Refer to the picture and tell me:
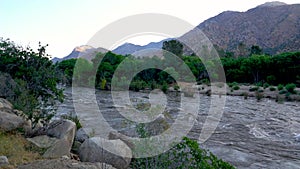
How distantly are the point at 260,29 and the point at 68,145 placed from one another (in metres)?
133

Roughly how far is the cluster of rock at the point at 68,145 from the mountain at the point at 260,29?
93897 mm

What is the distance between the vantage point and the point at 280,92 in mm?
37281

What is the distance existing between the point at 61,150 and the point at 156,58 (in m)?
49.5

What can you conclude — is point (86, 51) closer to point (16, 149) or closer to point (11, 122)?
point (11, 122)

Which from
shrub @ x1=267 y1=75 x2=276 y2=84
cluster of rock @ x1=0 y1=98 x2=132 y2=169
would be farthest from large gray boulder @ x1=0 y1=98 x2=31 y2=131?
shrub @ x1=267 y1=75 x2=276 y2=84

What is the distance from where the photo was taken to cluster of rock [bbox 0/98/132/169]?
8766mm

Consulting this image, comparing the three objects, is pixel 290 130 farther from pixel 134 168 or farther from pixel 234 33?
pixel 234 33

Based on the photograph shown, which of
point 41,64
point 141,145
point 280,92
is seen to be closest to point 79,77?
point 280,92

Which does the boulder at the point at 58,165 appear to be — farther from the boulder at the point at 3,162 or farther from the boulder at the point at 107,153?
the boulder at the point at 107,153

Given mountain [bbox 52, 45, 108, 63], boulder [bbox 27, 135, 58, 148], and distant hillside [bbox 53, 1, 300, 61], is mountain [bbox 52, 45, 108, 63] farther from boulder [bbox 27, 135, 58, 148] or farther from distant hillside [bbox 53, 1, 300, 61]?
distant hillside [bbox 53, 1, 300, 61]

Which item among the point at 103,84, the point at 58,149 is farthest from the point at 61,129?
the point at 103,84

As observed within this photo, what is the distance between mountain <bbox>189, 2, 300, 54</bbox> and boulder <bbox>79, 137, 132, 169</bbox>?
94.0 meters

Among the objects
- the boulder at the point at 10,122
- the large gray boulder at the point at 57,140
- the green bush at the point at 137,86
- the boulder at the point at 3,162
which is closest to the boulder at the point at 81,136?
the large gray boulder at the point at 57,140

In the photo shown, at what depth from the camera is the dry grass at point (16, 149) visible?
7.63 meters
